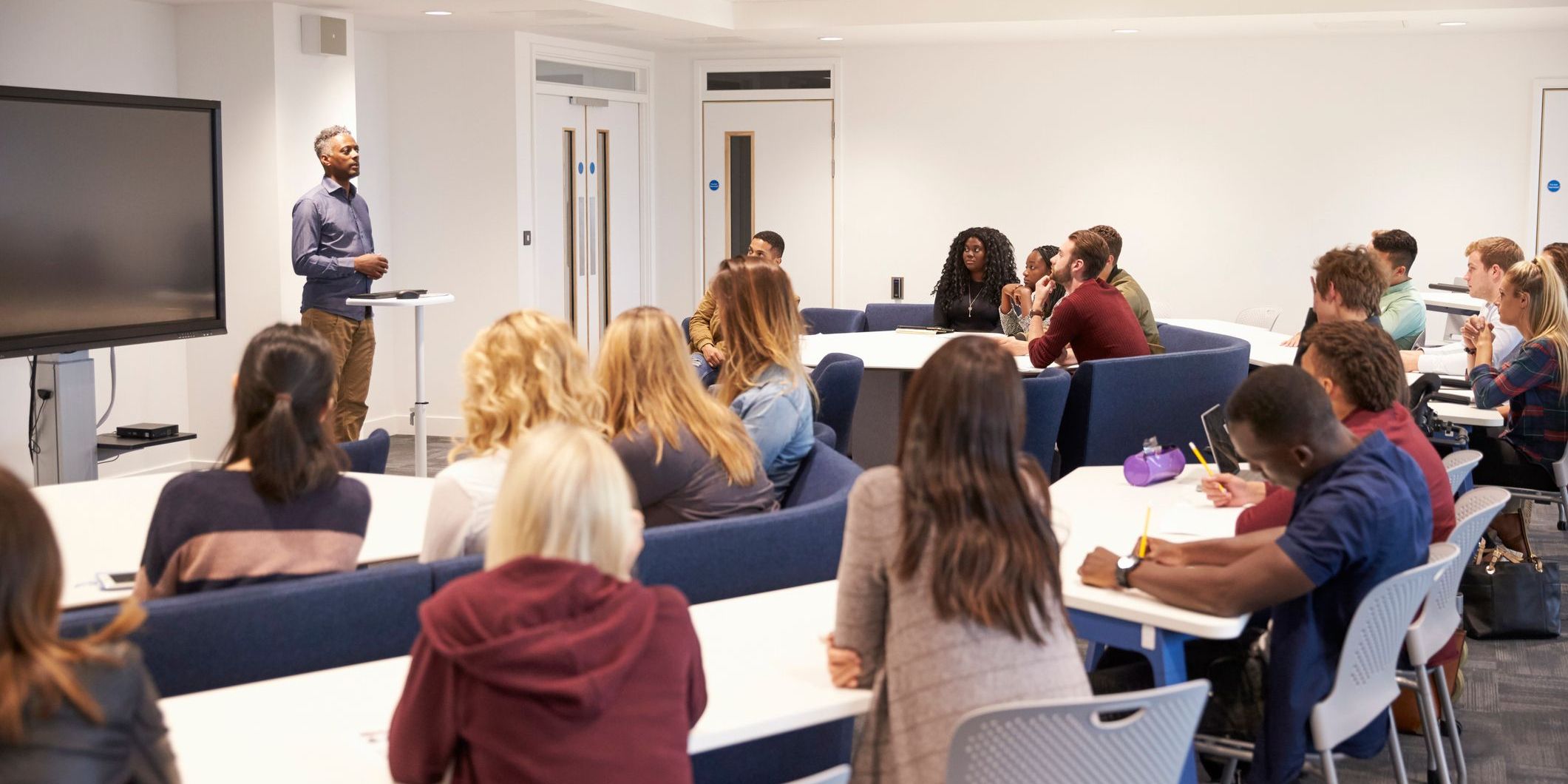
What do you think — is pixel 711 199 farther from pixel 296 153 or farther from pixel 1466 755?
pixel 1466 755

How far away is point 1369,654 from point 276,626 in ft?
6.70

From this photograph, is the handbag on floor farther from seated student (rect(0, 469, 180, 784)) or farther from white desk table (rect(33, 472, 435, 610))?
seated student (rect(0, 469, 180, 784))

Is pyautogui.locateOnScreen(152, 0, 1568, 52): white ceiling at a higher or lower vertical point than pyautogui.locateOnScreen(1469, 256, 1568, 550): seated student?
higher

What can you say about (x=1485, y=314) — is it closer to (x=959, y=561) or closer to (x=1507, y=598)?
(x=1507, y=598)

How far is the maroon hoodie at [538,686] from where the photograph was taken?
5.85ft

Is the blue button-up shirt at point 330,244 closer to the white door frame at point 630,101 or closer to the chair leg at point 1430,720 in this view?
the white door frame at point 630,101

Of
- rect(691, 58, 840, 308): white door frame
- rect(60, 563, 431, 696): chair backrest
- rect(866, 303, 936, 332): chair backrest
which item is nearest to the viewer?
rect(60, 563, 431, 696): chair backrest

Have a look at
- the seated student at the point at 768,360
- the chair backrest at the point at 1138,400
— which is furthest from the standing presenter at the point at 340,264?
the chair backrest at the point at 1138,400

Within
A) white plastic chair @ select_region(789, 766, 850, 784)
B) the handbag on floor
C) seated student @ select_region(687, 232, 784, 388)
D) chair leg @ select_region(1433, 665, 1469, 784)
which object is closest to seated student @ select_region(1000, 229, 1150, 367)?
seated student @ select_region(687, 232, 784, 388)

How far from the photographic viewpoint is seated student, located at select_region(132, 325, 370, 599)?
8.14ft

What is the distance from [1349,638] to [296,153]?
591 cm

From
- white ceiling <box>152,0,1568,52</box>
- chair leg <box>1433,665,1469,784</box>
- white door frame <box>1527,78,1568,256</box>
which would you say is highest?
white ceiling <box>152,0,1568,52</box>

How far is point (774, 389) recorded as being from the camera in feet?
12.6

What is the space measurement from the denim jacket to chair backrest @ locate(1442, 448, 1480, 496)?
165 cm
